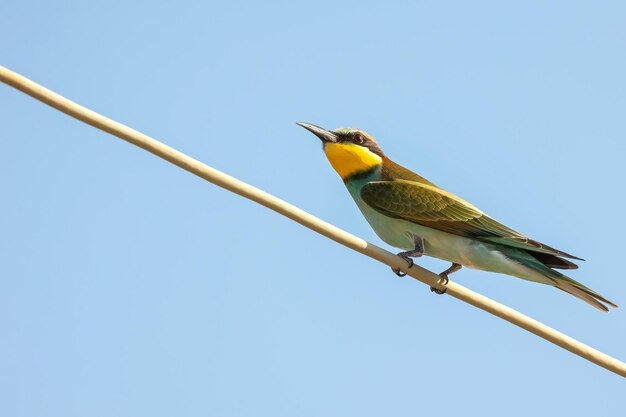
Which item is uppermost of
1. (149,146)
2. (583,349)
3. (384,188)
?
(384,188)

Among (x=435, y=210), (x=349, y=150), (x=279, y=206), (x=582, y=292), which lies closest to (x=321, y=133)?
(x=349, y=150)

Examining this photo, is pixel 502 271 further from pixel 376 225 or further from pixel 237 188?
pixel 237 188

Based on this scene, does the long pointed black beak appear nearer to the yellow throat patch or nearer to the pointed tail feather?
the yellow throat patch

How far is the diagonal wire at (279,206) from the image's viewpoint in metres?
2.49

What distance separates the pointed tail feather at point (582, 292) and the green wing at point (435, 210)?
24cm

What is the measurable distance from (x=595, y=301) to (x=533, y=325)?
115 centimetres

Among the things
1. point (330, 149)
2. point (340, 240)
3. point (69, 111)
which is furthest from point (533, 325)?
point (330, 149)

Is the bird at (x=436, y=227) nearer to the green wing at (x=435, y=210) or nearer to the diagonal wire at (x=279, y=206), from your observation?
the green wing at (x=435, y=210)

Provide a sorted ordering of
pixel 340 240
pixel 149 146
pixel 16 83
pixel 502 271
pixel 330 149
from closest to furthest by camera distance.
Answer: pixel 16 83 < pixel 149 146 < pixel 340 240 < pixel 502 271 < pixel 330 149

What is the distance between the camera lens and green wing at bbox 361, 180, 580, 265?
473 cm

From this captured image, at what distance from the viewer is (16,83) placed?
2.44 m

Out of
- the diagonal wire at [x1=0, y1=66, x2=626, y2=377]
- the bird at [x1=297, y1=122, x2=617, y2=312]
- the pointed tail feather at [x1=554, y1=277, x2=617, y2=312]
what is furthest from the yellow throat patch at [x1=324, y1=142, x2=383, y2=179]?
the diagonal wire at [x1=0, y1=66, x2=626, y2=377]

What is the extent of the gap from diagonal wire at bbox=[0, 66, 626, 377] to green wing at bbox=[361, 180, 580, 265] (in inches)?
47.8

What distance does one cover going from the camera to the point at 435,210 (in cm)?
493
